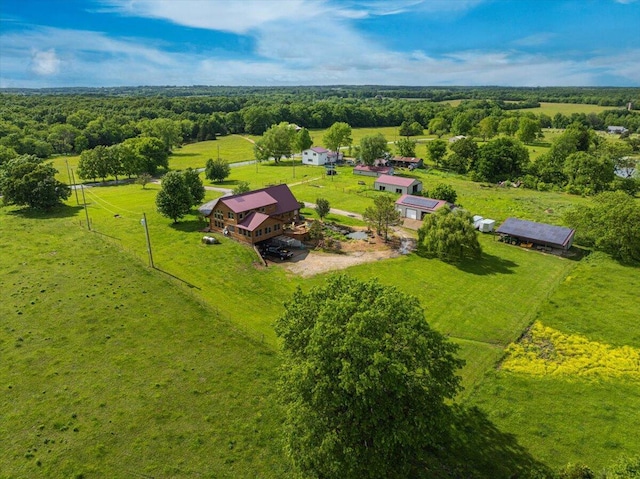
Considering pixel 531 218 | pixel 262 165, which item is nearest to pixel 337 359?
pixel 531 218

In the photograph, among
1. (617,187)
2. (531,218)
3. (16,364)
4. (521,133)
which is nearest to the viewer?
(16,364)

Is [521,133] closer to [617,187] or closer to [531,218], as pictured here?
[617,187]

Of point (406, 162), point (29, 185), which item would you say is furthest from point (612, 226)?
point (29, 185)

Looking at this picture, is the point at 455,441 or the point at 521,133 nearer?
the point at 455,441

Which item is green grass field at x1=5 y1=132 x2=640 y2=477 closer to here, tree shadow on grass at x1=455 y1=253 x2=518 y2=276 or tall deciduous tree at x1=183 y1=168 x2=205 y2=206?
tree shadow on grass at x1=455 y1=253 x2=518 y2=276

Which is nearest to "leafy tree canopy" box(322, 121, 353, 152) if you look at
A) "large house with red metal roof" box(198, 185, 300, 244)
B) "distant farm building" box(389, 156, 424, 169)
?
"distant farm building" box(389, 156, 424, 169)

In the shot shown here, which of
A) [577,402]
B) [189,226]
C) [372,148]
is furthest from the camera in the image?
[372,148]

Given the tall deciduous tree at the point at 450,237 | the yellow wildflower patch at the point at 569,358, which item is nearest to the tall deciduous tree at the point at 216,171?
the tall deciduous tree at the point at 450,237

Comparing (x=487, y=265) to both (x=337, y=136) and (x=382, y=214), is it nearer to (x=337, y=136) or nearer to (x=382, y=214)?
(x=382, y=214)
